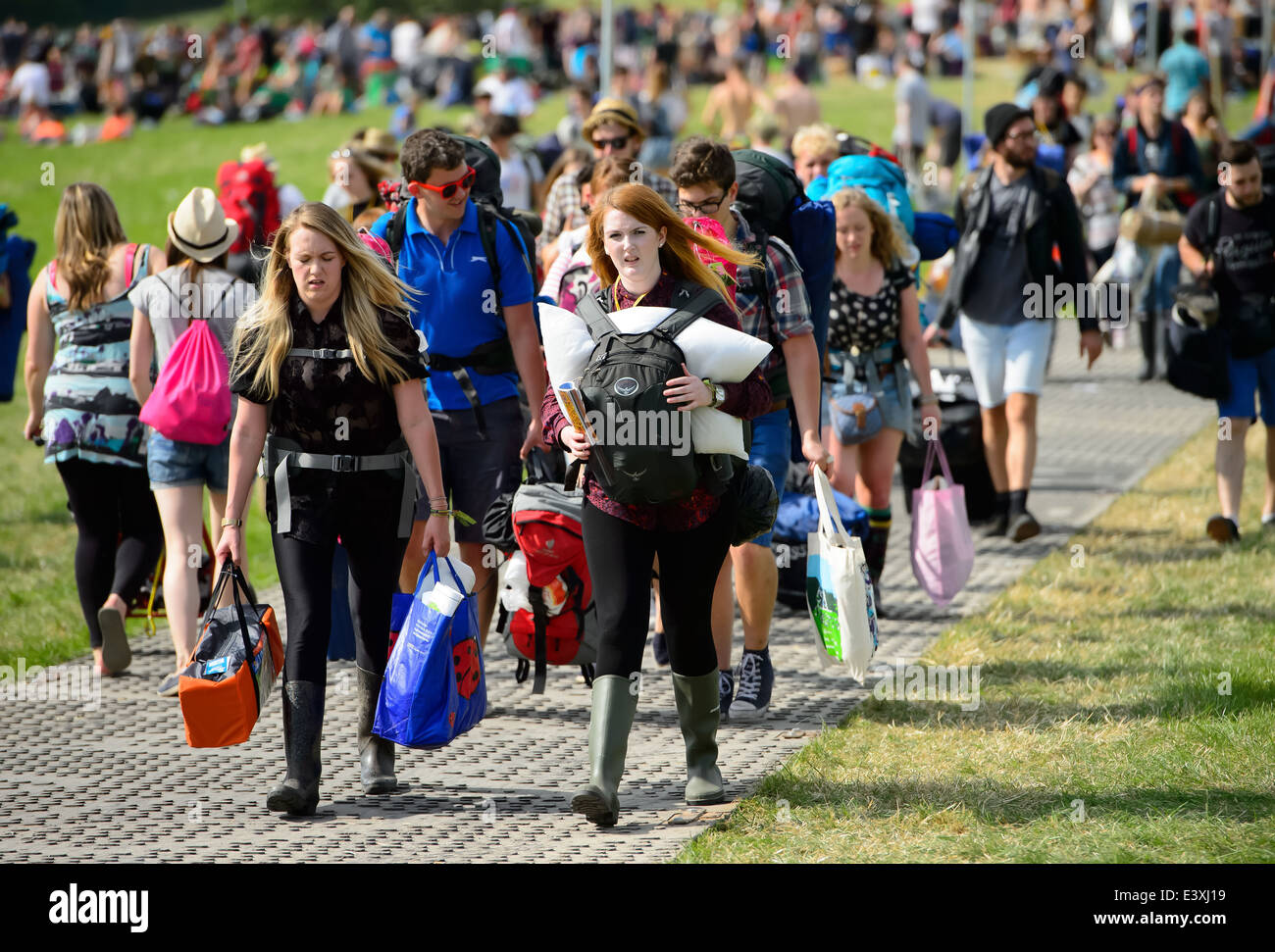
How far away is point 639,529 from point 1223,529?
16.0ft

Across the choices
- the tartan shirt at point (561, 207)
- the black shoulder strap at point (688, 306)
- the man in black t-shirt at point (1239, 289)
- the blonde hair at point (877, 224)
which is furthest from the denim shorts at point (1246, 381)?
the black shoulder strap at point (688, 306)

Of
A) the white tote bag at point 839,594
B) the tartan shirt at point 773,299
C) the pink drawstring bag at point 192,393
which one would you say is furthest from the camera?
the pink drawstring bag at point 192,393

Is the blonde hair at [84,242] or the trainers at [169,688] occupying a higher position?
the blonde hair at [84,242]

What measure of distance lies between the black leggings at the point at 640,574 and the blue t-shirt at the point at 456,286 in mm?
1373

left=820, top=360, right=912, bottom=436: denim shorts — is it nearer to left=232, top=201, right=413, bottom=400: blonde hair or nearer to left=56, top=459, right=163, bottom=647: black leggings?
left=232, top=201, right=413, bottom=400: blonde hair

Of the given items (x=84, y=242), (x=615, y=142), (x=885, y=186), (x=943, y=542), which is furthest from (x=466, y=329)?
(x=885, y=186)

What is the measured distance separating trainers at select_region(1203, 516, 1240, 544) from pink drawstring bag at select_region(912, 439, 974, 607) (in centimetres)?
203

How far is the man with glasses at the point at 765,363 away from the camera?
555cm

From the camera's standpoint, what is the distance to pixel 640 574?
4828 millimetres

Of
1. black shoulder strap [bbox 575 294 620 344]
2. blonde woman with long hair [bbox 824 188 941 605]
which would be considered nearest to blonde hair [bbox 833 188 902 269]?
blonde woman with long hair [bbox 824 188 941 605]

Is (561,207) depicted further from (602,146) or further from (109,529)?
(109,529)

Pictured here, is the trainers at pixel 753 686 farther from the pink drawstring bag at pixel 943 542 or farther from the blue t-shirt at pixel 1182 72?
the blue t-shirt at pixel 1182 72

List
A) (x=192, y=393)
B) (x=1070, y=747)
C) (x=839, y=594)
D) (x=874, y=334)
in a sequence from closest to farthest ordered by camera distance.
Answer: (x=839, y=594), (x=1070, y=747), (x=192, y=393), (x=874, y=334)
